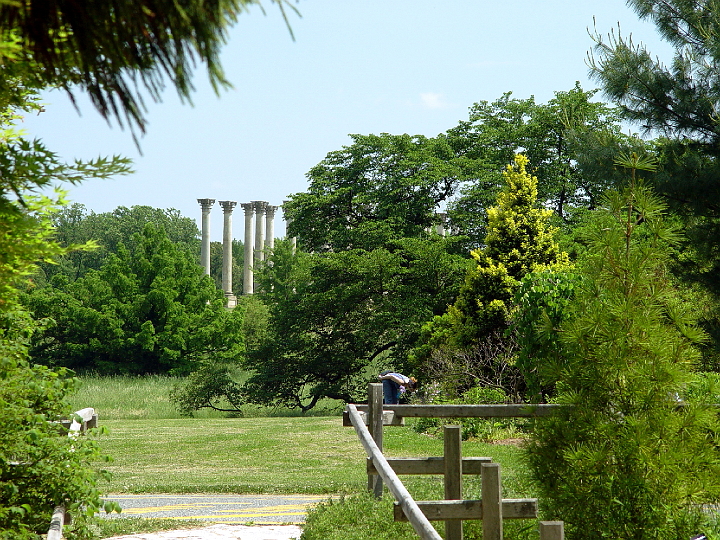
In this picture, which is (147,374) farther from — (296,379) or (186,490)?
(186,490)

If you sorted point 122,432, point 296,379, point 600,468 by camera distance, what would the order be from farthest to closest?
point 296,379 < point 122,432 < point 600,468

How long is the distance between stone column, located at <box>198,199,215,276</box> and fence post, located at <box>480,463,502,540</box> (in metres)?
62.0

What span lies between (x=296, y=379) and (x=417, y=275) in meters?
6.80

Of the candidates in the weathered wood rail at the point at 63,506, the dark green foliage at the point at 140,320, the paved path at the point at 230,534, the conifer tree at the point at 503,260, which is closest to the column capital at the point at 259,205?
the dark green foliage at the point at 140,320

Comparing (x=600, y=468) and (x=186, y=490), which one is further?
(x=186, y=490)

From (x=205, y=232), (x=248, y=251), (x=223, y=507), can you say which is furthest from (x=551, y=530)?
(x=248, y=251)

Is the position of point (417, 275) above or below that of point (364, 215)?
below

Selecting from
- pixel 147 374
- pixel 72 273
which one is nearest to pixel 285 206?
pixel 147 374

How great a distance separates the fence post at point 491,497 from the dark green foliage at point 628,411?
619mm

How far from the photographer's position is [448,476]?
21.4ft

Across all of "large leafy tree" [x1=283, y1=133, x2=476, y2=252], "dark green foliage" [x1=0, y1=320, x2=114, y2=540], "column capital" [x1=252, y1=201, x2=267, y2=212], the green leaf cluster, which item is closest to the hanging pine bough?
"dark green foliage" [x1=0, y1=320, x2=114, y2=540]

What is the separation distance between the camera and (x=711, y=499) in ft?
17.5

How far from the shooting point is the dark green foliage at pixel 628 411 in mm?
5301

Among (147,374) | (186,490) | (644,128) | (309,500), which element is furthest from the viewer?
(147,374)
